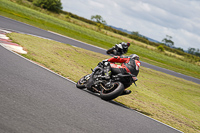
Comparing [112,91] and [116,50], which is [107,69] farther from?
[112,91]

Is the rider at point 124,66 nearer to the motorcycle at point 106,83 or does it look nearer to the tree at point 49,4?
the motorcycle at point 106,83

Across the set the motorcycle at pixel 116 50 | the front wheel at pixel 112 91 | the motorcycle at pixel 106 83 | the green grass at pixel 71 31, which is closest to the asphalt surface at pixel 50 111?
the front wheel at pixel 112 91

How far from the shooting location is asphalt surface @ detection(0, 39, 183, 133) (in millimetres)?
4219

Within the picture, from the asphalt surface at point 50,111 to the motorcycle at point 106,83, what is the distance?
1.06 ft

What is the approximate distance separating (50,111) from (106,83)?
303 cm

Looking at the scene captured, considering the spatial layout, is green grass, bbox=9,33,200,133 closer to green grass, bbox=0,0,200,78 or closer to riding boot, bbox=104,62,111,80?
riding boot, bbox=104,62,111,80

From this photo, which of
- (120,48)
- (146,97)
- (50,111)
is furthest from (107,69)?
(146,97)

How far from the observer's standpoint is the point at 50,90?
6688 mm

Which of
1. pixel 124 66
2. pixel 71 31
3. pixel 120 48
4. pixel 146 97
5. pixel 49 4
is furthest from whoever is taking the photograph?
pixel 49 4

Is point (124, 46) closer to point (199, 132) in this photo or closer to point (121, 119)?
point (121, 119)

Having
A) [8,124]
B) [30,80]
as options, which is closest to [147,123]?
[30,80]

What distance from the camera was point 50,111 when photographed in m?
4.99

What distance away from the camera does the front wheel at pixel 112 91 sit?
23.5 feet

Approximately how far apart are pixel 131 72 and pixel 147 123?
1786 mm
